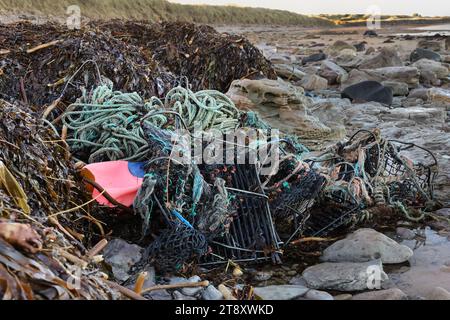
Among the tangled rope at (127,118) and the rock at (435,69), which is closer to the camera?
the tangled rope at (127,118)

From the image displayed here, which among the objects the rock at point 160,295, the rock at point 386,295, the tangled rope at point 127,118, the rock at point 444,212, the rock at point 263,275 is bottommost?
the rock at point 444,212

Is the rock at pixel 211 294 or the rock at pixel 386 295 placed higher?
the rock at pixel 211 294

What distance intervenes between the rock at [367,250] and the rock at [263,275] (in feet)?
1.39

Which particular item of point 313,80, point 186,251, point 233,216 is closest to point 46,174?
point 186,251

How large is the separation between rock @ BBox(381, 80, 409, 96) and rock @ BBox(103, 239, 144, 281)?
818 centimetres

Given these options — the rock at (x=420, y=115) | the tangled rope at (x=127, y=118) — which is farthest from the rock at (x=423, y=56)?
the tangled rope at (x=127, y=118)

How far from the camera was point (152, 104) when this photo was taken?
182 inches

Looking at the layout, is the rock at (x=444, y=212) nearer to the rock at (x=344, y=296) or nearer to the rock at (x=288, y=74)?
the rock at (x=344, y=296)

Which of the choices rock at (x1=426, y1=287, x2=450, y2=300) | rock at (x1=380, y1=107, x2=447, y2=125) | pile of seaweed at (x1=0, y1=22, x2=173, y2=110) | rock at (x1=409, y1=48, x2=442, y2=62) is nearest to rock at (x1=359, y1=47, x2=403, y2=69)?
rock at (x1=409, y1=48, x2=442, y2=62)

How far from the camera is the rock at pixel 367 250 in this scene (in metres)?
3.52

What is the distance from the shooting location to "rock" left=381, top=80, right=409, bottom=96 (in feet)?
34.6

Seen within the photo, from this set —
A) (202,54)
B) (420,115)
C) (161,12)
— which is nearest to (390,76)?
(420,115)

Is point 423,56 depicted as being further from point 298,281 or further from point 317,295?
point 317,295

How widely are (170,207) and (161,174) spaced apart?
0.24 meters
